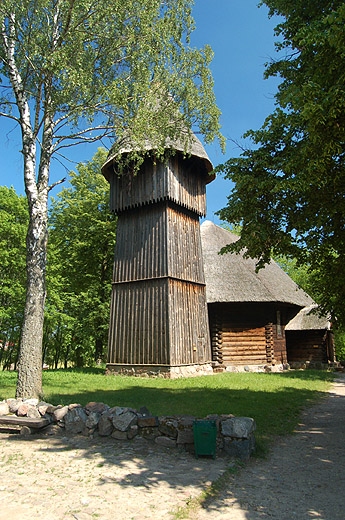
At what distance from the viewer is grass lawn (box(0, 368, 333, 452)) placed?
9375 mm

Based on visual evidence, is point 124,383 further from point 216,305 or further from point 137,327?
point 216,305

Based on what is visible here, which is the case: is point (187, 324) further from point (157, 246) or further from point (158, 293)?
point (157, 246)

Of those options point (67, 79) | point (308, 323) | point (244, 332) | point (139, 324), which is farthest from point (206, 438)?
point (308, 323)

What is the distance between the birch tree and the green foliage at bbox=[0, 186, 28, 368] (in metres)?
15.9

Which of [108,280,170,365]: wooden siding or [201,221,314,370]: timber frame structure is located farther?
[201,221,314,370]: timber frame structure

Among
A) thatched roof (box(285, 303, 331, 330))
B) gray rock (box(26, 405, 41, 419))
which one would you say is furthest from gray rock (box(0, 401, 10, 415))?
thatched roof (box(285, 303, 331, 330))

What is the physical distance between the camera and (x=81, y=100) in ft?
37.5

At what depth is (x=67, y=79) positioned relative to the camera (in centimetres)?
1060

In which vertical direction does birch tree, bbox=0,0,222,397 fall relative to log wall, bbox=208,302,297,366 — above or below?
→ above

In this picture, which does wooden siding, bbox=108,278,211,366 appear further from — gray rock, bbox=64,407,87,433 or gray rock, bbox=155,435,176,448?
gray rock, bbox=155,435,176,448

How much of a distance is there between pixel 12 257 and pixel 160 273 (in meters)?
13.1

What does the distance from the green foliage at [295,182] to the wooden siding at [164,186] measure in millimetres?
10422

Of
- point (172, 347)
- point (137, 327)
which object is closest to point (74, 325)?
point (137, 327)

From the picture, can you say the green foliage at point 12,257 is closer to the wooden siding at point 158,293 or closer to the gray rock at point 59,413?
the wooden siding at point 158,293
